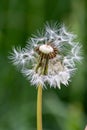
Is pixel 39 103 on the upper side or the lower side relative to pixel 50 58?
lower

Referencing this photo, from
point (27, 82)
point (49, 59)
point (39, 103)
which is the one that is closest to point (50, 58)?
point (49, 59)

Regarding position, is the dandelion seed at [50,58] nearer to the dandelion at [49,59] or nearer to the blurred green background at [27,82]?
the dandelion at [49,59]

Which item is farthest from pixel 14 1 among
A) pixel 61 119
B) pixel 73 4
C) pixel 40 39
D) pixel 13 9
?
pixel 40 39

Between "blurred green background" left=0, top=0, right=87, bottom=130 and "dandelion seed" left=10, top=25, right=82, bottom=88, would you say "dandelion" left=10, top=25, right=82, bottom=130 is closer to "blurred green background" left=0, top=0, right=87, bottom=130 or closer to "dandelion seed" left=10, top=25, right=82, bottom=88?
"dandelion seed" left=10, top=25, right=82, bottom=88

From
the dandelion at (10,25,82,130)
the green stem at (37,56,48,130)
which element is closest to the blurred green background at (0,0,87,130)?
the dandelion at (10,25,82,130)

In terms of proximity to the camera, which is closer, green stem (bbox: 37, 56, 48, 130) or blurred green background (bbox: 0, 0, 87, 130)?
green stem (bbox: 37, 56, 48, 130)

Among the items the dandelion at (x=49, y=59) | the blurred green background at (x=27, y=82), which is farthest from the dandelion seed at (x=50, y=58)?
the blurred green background at (x=27, y=82)

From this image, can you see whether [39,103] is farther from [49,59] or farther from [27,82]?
[27,82]

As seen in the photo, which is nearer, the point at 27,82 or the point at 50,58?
the point at 50,58
